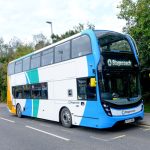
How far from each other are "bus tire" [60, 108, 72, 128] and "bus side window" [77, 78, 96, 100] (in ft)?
4.17

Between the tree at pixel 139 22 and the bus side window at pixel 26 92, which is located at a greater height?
the tree at pixel 139 22

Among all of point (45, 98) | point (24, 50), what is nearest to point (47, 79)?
point (45, 98)

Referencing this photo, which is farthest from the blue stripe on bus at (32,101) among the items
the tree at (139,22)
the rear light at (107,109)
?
the rear light at (107,109)

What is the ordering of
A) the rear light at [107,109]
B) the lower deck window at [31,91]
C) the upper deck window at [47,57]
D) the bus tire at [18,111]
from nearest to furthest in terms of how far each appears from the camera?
the rear light at [107,109] → the upper deck window at [47,57] → the lower deck window at [31,91] → the bus tire at [18,111]

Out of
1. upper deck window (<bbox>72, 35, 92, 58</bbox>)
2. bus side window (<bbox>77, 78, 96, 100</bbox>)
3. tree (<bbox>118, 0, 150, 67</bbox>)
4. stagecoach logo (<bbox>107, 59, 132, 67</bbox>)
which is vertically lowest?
bus side window (<bbox>77, 78, 96, 100</bbox>)

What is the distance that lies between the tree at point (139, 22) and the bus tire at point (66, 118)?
5.36 meters

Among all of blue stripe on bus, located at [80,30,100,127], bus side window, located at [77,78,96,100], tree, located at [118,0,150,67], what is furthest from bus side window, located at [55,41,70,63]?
tree, located at [118,0,150,67]

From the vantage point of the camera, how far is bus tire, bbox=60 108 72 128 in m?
13.2

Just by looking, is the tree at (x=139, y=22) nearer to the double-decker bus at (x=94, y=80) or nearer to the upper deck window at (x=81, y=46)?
the double-decker bus at (x=94, y=80)

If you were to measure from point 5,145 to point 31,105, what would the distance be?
7287 millimetres

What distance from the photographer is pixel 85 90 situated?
1200 centimetres

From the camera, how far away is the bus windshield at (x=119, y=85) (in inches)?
441

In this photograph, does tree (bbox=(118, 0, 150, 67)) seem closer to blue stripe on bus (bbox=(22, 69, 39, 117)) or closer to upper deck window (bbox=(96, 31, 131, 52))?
upper deck window (bbox=(96, 31, 131, 52))

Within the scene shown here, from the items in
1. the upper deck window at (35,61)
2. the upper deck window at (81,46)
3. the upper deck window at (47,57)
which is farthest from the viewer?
the upper deck window at (35,61)
